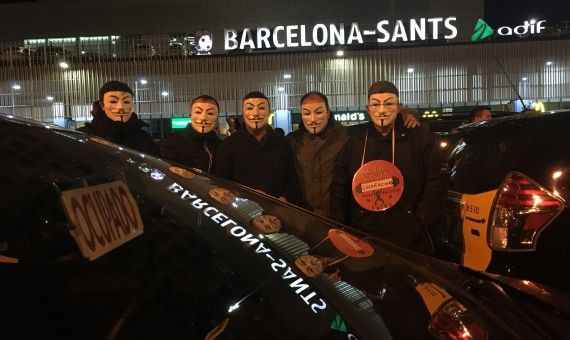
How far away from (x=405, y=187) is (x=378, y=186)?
0.55 feet

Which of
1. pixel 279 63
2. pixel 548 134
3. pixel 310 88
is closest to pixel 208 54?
pixel 279 63

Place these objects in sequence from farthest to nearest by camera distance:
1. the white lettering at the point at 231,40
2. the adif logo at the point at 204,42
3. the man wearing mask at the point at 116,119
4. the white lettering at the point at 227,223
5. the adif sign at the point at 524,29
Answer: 1. the adif logo at the point at 204,42
2. the white lettering at the point at 231,40
3. the adif sign at the point at 524,29
4. the man wearing mask at the point at 116,119
5. the white lettering at the point at 227,223

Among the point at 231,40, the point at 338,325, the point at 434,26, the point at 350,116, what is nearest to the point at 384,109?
the point at 338,325

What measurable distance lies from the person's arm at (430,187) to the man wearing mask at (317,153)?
67 centimetres

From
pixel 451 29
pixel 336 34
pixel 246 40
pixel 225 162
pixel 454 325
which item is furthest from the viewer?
pixel 451 29

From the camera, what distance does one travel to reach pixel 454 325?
1331 millimetres

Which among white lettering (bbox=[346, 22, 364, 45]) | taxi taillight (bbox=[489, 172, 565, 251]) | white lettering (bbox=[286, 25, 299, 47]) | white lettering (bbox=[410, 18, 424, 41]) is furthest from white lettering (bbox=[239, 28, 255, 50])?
taxi taillight (bbox=[489, 172, 565, 251])

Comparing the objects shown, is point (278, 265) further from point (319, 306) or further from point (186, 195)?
point (186, 195)

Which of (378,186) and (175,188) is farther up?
(175,188)

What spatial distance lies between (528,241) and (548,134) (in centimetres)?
53

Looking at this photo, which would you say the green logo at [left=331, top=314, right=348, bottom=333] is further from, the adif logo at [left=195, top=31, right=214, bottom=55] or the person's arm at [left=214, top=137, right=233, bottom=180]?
the adif logo at [left=195, top=31, right=214, bottom=55]

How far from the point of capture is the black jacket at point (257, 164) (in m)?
3.51

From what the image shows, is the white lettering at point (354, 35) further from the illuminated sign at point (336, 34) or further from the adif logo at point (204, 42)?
the adif logo at point (204, 42)

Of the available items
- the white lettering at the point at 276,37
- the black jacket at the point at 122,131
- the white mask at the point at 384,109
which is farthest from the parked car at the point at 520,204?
the white lettering at the point at 276,37
